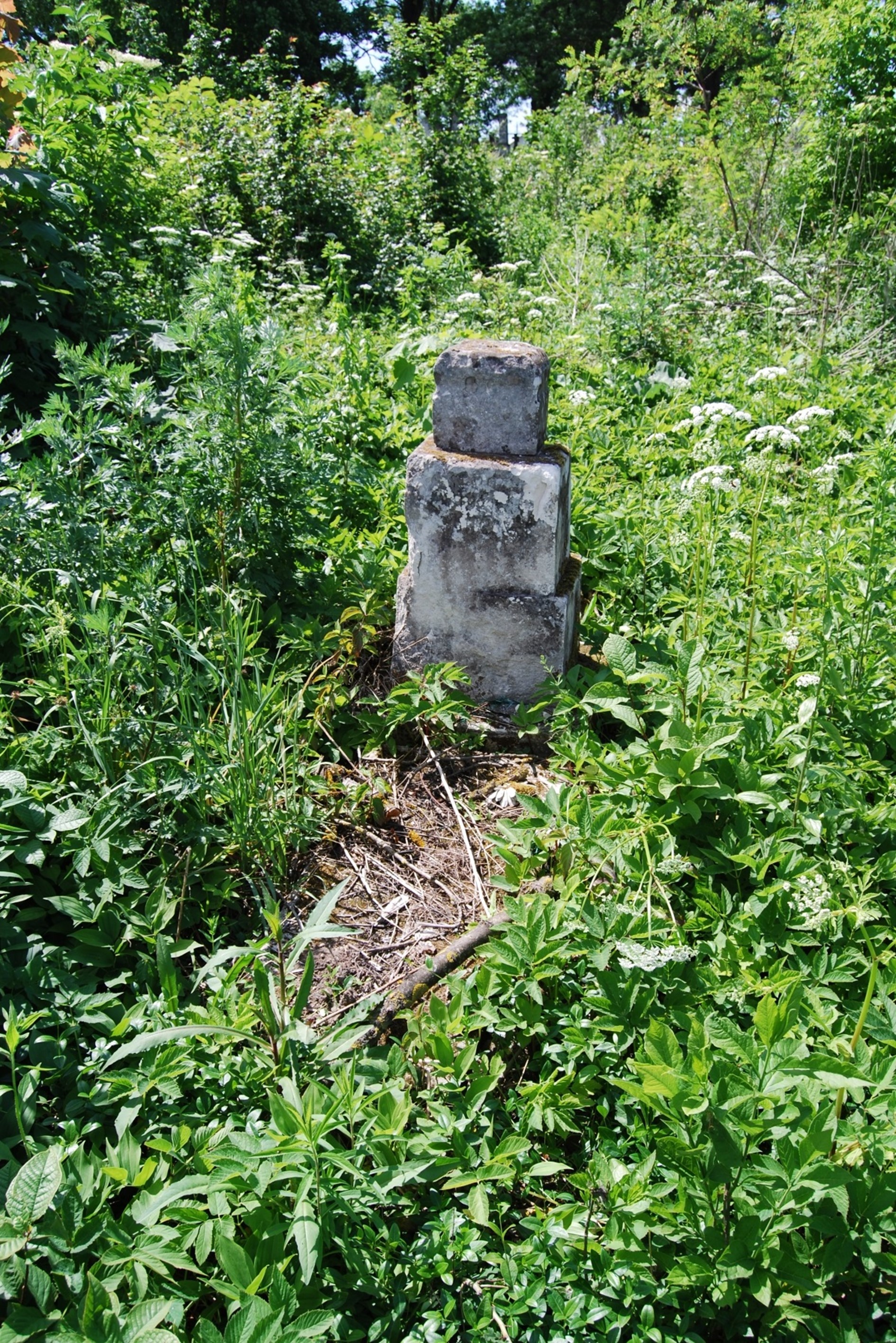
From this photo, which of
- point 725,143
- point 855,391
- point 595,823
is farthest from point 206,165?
point 595,823

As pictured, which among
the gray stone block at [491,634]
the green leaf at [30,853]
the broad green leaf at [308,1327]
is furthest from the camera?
the gray stone block at [491,634]

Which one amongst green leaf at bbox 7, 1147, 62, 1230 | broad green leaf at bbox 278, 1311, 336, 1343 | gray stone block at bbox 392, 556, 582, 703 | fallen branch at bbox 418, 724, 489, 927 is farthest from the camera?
gray stone block at bbox 392, 556, 582, 703

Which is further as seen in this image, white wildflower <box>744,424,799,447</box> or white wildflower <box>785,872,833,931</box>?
white wildflower <box>744,424,799,447</box>

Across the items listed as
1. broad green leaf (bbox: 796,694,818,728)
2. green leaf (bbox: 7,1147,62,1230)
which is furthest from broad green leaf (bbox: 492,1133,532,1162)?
broad green leaf (bbox: 796,694,818,728)

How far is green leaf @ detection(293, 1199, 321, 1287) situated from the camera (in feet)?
4.69

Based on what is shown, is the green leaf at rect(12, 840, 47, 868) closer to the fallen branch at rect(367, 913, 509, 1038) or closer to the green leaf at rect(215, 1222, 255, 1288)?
the fallen branch at rect(367, 913, 509, 1038)

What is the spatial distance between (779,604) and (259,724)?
6.43 feet

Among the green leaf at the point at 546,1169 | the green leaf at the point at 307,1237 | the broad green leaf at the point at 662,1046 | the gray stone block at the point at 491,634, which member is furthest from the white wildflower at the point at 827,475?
the green leaf at the point at 307,1237

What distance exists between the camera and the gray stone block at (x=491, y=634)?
3057mm

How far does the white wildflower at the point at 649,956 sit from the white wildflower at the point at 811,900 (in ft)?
0.87

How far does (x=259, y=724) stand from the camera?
2.62 metres

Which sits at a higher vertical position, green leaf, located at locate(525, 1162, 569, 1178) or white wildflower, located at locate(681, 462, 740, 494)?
white wildflower, located at locate(681, 462, 740, 494)

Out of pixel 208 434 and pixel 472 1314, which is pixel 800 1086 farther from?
pixel 208 434

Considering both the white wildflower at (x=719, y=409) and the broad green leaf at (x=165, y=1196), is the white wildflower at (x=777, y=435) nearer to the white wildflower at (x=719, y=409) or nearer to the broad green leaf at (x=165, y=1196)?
the white wildflower at (x=719, y=409)
